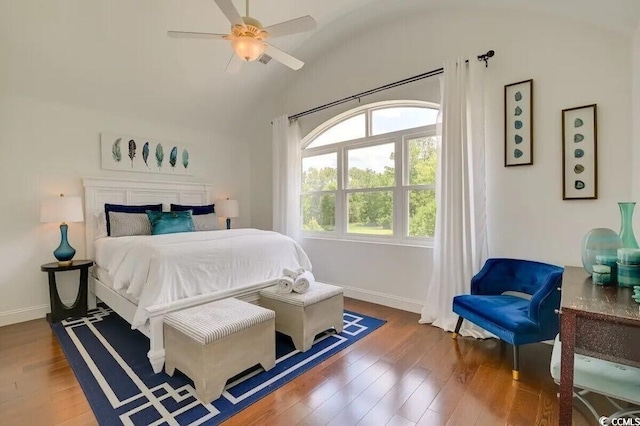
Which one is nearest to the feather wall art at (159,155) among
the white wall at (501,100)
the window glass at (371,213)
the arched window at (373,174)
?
the arched window at (373,174)

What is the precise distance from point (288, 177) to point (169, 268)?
2374mm

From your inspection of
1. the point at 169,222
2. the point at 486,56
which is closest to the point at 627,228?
the point at 486,56

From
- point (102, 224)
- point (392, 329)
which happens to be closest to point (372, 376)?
point (392, 329)

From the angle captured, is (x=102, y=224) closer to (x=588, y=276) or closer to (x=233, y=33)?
(x=233, y=33)

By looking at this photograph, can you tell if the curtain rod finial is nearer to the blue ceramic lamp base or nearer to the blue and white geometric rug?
A: the blue and white geometric rug

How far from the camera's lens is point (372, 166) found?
3.79 metres

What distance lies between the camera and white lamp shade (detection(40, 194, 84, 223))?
3068 millimetres

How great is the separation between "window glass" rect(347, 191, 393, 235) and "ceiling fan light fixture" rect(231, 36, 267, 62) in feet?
6.85

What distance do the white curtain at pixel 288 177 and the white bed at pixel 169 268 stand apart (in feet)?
3.66

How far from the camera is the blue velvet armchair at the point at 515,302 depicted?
202cm

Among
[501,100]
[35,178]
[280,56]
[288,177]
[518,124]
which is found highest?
[280,56]

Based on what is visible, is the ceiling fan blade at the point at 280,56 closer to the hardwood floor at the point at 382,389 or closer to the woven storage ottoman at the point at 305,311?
the woven storage ottoman at the point at 305,311

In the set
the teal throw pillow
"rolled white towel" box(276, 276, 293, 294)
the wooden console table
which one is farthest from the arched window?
the wooden console table

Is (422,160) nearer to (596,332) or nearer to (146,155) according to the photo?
(596,332)
